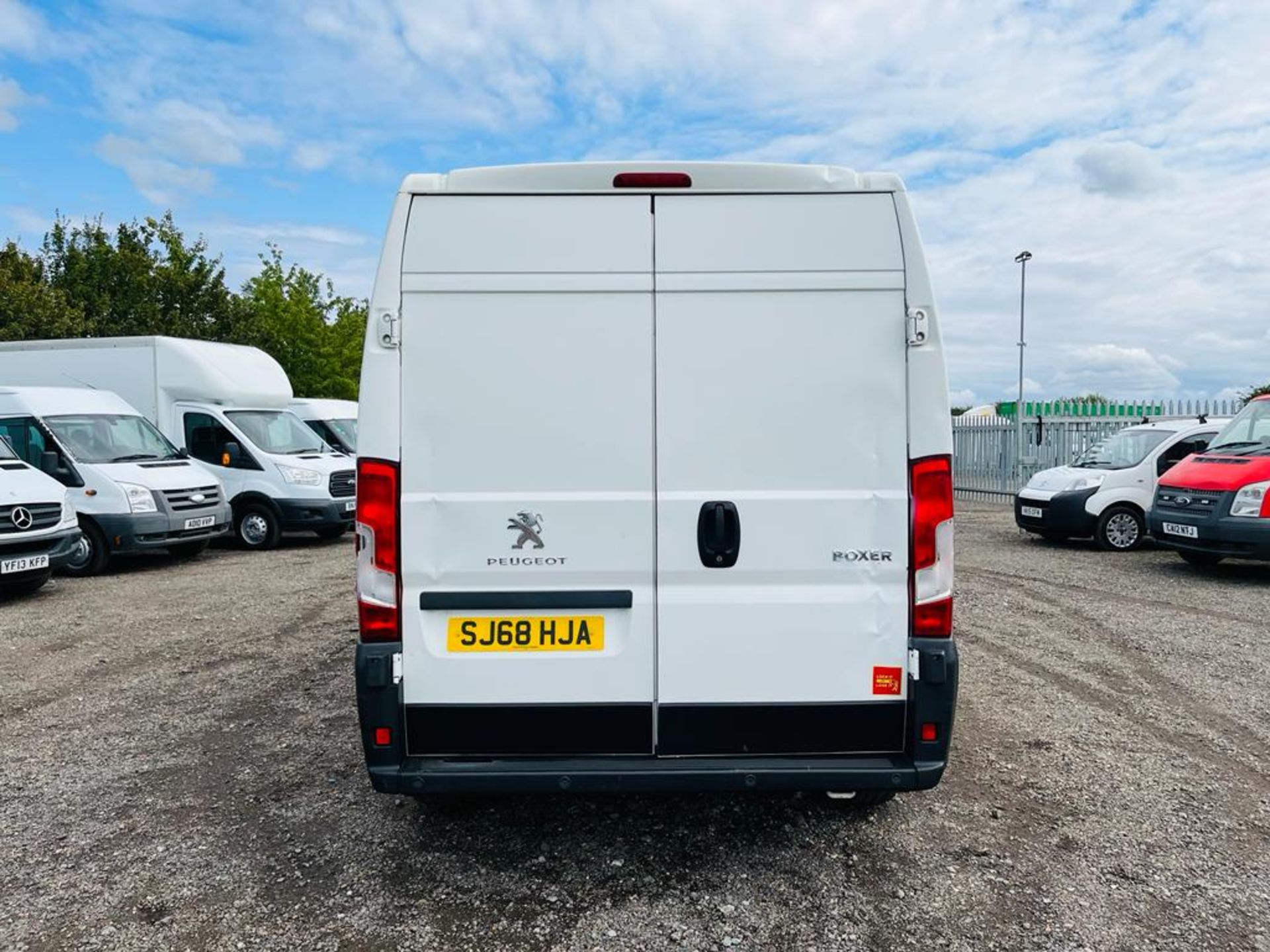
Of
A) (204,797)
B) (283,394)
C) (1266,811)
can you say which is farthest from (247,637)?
(283,394)

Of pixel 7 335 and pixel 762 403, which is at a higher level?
pixel 7 335

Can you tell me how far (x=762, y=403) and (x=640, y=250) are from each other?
69cm

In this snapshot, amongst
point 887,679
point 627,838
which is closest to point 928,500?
point 887,679

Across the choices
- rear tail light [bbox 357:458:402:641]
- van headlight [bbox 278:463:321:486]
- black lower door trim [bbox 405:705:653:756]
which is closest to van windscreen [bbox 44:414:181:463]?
van headlight [bbox 278:463:321:486]

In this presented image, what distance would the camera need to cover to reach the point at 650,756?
11.2 feet

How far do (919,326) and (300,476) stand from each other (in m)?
11.9

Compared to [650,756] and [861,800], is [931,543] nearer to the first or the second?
[650,756]

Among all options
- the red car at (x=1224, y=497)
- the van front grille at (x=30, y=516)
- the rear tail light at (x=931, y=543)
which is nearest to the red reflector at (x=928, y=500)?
the rear tail light at (x=931, y=543)

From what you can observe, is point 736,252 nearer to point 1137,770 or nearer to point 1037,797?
point 1037,797

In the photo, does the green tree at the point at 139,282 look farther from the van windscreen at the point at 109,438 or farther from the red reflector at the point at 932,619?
the red reflector at the point at 932,619

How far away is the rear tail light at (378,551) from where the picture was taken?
10.8 ft

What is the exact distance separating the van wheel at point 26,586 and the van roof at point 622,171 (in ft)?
27.9

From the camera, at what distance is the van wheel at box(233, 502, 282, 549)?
13789 mm

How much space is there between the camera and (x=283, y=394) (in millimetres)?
15594
